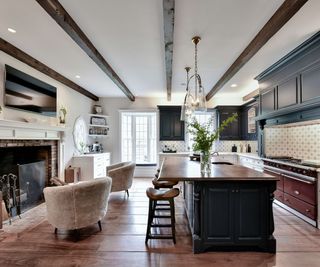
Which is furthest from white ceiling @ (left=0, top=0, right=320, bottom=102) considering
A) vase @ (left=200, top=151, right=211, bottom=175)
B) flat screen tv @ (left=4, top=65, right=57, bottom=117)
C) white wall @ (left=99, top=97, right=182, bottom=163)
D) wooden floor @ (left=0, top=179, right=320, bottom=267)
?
wooden floor @ (left=0, top=179, right=320, bottom=267)

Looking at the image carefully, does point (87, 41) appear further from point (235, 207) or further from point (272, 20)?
point (235, 207)

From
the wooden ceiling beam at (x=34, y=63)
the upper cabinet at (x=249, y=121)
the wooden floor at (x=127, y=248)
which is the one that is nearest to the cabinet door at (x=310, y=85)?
the wooden floor at (x=127, y=248)

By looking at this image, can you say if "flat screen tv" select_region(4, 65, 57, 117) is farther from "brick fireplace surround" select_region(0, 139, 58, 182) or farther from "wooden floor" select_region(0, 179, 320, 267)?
"wooden floor" select_region(0, 179, 320, 267)

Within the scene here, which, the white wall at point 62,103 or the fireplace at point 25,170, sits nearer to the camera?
the white wall at point 62,103

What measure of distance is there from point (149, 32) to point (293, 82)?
2639mm

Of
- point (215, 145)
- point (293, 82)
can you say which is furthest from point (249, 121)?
point (293, 82)

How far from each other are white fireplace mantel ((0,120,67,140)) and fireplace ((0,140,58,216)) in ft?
0.40

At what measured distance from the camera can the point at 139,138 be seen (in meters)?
7.58

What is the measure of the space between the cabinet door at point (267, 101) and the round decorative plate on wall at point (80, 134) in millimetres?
4882

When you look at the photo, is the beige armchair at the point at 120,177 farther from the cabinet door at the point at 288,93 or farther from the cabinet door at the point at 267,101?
the cabinet door at the point at 288,93

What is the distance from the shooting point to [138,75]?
16.3 ft

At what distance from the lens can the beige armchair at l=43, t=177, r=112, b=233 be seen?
2746mm

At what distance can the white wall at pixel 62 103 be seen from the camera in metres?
A: 3.49

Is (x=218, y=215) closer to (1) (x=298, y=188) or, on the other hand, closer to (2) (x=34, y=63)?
(1) (x=298, y=188)
